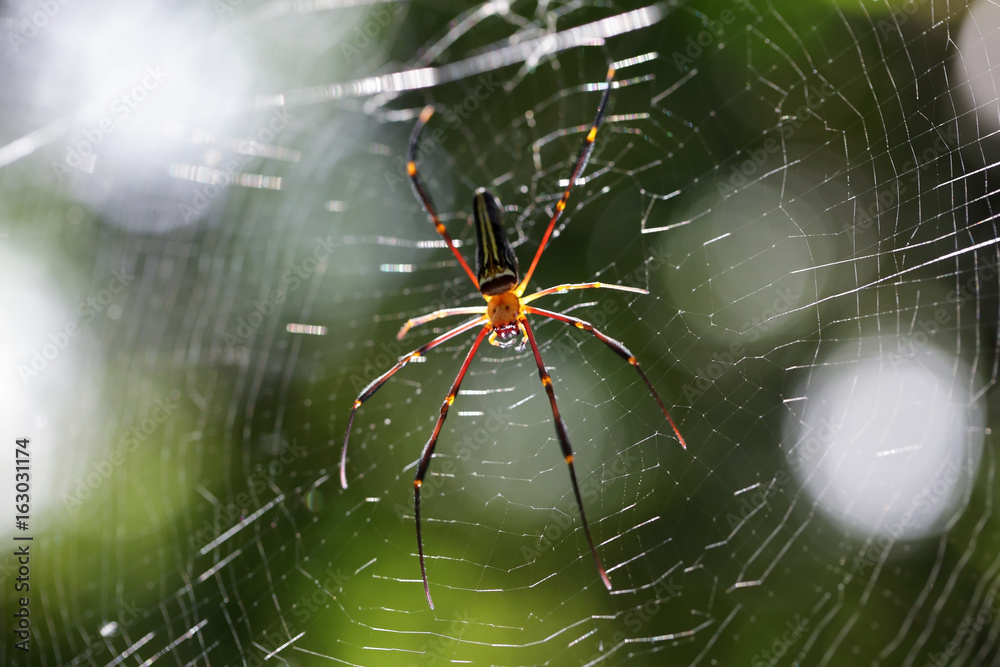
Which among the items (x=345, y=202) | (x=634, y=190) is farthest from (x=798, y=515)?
(x=345, y=202)
